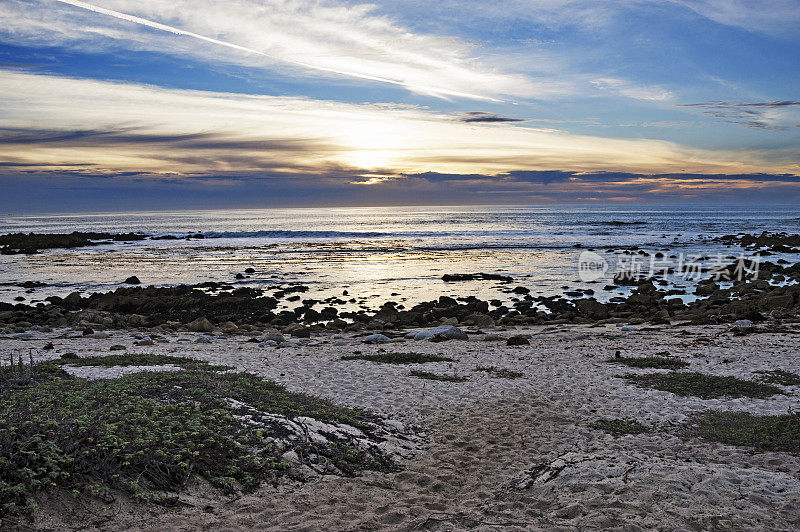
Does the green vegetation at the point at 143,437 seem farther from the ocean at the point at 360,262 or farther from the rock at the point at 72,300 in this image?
the rock at the point at 72,300

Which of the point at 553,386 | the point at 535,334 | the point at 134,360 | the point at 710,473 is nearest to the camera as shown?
the point at 710,473

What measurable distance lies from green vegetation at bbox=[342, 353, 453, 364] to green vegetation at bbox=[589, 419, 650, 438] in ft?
20.6

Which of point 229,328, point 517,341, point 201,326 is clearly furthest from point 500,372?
point 201,326

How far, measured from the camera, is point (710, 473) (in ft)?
23.2

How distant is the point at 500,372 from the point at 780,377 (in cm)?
633

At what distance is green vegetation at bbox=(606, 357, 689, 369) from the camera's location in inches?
559

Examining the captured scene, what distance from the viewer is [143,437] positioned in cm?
709

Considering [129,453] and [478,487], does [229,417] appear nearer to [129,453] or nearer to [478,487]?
[129,453]

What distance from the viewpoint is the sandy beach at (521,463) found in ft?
19.8

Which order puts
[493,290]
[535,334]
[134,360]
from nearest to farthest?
[134,360]
[535,334]
[493,290]

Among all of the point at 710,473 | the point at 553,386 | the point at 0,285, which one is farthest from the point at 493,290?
the point at 0,285

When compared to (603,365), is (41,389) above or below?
above

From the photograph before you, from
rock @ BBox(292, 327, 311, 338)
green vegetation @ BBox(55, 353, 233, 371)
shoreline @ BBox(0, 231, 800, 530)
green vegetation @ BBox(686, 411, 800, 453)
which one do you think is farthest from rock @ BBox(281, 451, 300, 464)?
rock @ BBox(292, 327, 311, 338)

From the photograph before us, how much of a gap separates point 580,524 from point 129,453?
5.35 metres
